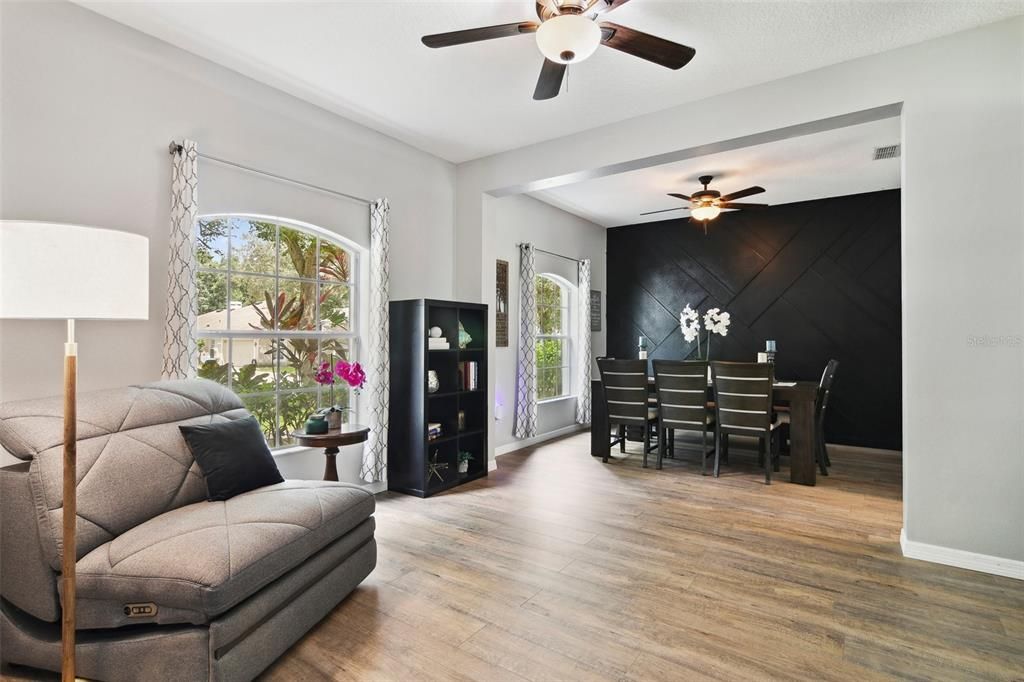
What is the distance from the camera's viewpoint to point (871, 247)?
→ 595 cm

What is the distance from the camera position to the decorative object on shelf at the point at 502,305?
5.68 meters

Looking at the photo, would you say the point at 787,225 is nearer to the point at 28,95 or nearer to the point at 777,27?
the point at 777,27

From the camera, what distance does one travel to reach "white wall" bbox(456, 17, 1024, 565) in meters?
2.82

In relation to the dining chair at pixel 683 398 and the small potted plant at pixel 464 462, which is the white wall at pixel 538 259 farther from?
the dining chair at pixel 683 398

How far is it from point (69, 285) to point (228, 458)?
3.60 ft

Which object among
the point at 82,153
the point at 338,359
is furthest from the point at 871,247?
the point at 82,153

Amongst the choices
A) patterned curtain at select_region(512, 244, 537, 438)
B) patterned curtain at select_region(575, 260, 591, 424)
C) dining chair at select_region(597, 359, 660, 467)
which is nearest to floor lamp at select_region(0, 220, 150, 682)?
dining chair at select_region(597, 359, 660, 467)

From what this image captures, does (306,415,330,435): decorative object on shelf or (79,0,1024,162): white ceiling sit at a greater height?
(79,0,1024,162): white ceiling

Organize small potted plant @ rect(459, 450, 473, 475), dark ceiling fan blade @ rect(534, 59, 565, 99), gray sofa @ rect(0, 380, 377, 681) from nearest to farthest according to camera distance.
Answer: gray sofa @ rect(0, 380, 377, 681)
dark ceiling fan blade @ rect(534, 59, 565, 99)
small potted plant @ rect(459, 450, 473, 475)

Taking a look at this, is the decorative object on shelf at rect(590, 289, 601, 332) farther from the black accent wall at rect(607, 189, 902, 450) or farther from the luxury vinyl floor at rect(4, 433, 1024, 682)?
the luxury vinyl floor at rect(4, 433, 1024, 682)

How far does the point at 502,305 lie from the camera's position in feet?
19.0

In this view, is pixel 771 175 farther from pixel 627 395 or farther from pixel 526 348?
pixel 526 348

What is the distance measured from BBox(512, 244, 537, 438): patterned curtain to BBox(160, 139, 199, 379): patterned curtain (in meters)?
3.61

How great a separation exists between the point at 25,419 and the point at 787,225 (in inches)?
278
